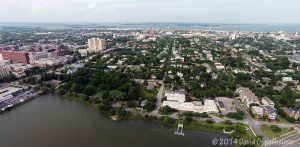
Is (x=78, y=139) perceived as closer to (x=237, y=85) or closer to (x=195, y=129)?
(x=195, y=129)

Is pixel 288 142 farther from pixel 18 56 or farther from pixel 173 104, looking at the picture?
pixel 18 56

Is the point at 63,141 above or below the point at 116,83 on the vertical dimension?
below

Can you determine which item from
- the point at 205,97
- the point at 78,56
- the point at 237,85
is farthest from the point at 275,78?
the point at 78,56

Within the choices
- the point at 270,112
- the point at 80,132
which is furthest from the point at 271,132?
the point at 80,132

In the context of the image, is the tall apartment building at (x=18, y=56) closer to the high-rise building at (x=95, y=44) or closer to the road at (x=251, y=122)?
the high-rise building at (x=95, y=44)

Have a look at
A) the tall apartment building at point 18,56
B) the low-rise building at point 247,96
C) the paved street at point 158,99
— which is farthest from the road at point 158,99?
the tall apartment building at point 18,56

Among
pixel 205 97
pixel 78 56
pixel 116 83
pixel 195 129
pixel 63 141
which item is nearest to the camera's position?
pixel 63 141

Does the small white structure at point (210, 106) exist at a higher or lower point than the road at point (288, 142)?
higher

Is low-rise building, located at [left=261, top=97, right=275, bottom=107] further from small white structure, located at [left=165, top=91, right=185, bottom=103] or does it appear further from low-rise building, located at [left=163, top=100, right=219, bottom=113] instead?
small white structure, located at [left=165, top=91, right=185, bottom=103]
